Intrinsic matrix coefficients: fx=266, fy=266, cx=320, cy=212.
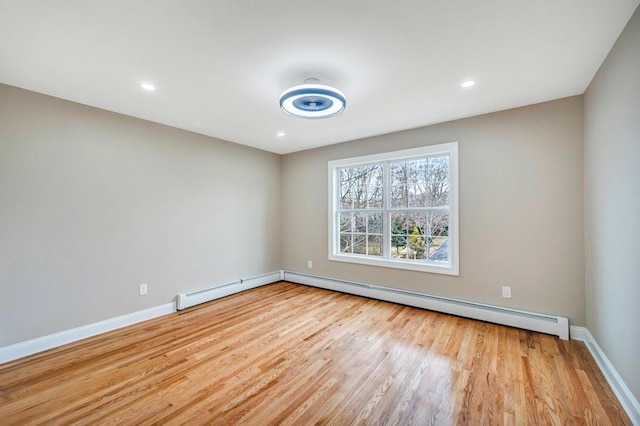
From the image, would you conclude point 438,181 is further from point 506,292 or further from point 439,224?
point 506,292

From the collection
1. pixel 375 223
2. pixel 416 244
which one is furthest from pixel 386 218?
pixel 416 244

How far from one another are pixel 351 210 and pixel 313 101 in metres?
2.39

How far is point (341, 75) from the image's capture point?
2.30 m

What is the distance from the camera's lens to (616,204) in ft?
6.35

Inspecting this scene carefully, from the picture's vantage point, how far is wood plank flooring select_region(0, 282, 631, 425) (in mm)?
1710

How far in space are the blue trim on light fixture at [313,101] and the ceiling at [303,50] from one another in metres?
0.19

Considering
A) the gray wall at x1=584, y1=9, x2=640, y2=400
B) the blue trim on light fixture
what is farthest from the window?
the blue trim on light fixture

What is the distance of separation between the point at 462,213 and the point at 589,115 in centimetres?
146

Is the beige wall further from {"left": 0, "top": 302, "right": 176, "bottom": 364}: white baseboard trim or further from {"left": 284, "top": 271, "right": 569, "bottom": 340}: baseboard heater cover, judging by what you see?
{"left": 0, "top": 302, "right": 176, "bottom": 364}: white baseboard trim

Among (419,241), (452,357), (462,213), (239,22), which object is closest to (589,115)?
(462,213)

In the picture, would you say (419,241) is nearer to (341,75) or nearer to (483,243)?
(483,243)

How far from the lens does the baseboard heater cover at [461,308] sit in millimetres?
2762

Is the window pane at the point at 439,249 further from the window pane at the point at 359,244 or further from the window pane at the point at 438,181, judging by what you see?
the window pane at the point at 359,244

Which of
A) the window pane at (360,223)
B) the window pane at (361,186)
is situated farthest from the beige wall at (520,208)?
the window pane at (360,223)
